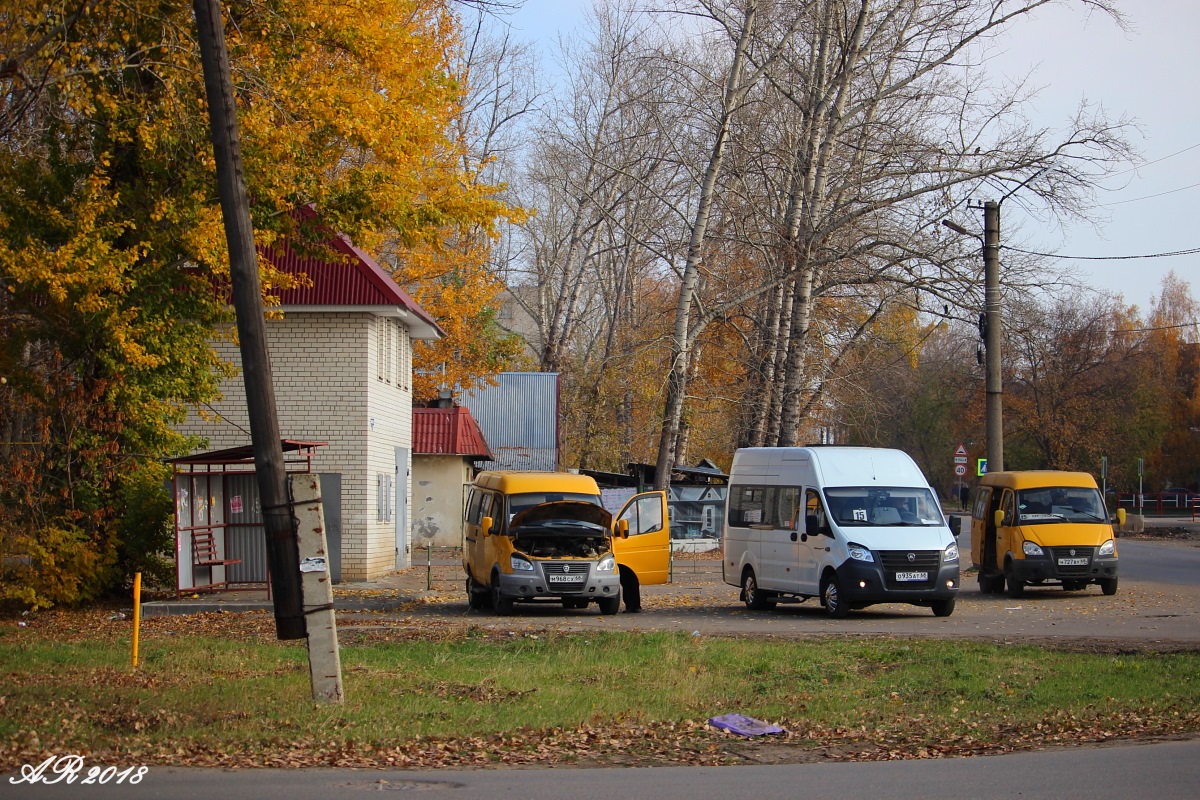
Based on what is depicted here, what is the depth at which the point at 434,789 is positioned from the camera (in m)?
7.90

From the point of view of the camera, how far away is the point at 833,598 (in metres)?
19.5

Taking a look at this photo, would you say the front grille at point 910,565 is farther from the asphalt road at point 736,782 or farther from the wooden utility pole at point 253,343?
the wooden utility pole at point 253,343

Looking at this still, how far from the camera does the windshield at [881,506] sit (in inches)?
777

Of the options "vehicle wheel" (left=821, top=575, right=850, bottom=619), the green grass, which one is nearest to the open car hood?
"vehicle wheel" (left=821, top=575, right=850, bottom=619)

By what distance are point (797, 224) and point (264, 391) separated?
22036 mm

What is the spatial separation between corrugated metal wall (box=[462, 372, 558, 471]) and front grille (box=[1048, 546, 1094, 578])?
970 inches

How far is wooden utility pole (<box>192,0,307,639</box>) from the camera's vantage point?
10.9m

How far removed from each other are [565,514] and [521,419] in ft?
86.5

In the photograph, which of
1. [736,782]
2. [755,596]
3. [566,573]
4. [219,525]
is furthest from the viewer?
[219,525]

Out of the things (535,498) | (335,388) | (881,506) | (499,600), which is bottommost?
(499,600)

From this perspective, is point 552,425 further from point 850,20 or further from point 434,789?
point 434,789

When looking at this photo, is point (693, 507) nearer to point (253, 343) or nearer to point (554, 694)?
point (554, 694)

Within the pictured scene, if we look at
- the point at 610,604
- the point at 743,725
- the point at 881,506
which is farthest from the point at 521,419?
the point at 743,725

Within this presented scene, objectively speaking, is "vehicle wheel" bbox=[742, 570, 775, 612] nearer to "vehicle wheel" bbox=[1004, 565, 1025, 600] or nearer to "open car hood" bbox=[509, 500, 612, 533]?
"open car hood" bbox=[509, 500, 612, 533]
